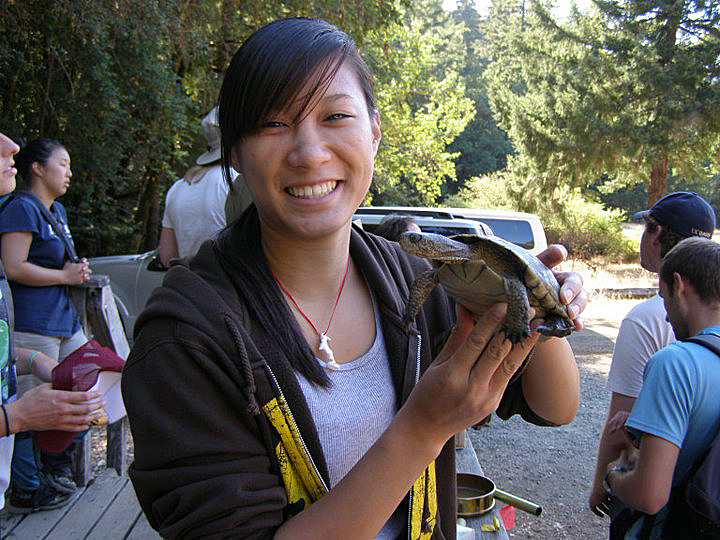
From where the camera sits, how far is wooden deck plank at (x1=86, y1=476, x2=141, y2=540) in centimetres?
295

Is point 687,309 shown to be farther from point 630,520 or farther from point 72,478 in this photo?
point 72,478

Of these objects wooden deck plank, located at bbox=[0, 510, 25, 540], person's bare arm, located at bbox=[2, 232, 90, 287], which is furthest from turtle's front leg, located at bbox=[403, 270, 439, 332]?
person's bare arm, located at bbox=[2, 232, 90, 287]

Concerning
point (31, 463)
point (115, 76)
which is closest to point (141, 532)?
point (31, 463)

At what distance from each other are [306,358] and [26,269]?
3.14 metres

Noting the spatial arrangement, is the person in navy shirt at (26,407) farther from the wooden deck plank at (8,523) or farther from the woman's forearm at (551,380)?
the woman's forearm at (551,380)

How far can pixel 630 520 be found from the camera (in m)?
2.48

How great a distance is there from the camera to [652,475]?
7.41 ft

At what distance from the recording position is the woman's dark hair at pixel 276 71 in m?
1.35

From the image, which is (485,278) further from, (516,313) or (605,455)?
(605,455)

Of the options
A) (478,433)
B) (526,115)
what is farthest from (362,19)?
(526,115)

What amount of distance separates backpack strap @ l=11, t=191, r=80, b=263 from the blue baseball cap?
382 cm

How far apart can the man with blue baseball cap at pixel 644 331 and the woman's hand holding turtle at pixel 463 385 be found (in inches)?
75.5

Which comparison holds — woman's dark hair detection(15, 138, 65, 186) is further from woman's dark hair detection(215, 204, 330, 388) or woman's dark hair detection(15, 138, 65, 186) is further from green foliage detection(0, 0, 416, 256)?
woman's dark hair detection(215, 204, 330, 388)

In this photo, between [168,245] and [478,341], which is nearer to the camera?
[478,341]
